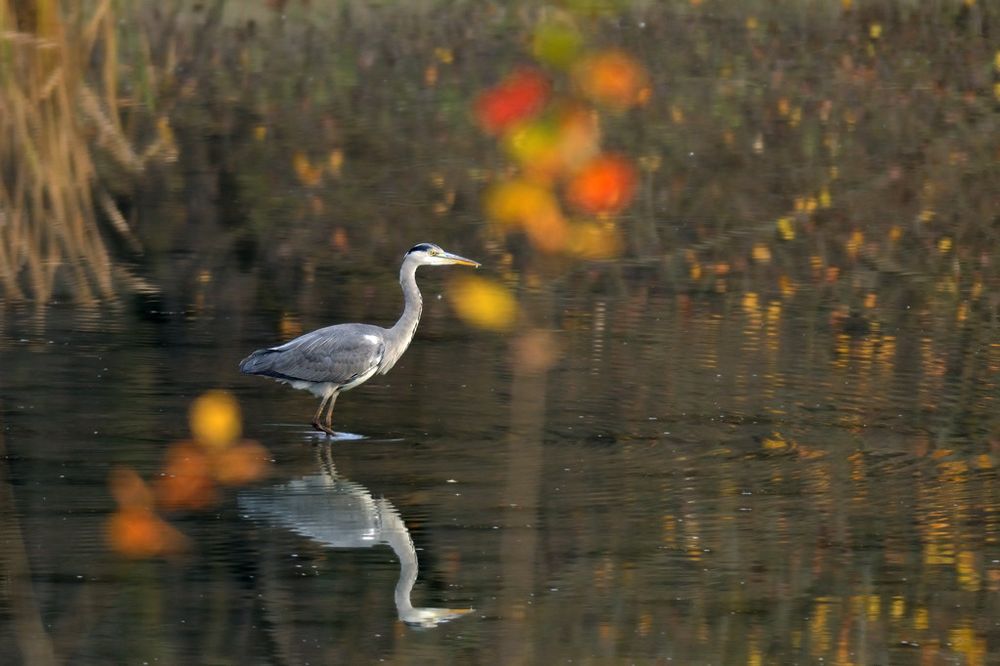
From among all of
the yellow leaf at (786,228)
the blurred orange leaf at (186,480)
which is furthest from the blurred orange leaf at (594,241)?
the blurred orange leaf at (186,480)

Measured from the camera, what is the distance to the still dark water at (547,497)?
7.71 m

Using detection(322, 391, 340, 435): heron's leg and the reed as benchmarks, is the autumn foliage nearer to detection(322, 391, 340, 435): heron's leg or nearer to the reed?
detection(322, 391, 340, 435): heron's leg

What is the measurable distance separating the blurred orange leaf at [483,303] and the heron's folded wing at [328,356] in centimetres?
199

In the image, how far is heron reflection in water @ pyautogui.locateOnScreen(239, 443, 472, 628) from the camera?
8.79 metres

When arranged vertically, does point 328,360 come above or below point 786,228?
above

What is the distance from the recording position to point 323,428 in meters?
10.9

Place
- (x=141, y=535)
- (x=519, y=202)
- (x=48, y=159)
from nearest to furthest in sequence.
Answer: (x=141, y=535) < (x=48, y=159) < (x=519, y=202)

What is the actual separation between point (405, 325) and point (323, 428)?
997 millimetres

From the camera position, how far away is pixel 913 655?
7.52 m

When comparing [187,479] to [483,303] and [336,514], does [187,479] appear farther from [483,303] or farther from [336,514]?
[483,303]

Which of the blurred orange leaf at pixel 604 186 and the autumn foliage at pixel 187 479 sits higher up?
the autumn foliage at pixel 187 479

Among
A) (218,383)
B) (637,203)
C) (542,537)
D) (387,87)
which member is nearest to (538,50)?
(542,537)

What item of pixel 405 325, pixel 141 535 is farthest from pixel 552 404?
pixel 141 535

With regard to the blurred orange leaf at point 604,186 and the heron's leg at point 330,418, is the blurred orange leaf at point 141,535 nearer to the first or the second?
the heron's leg at point 330,418
